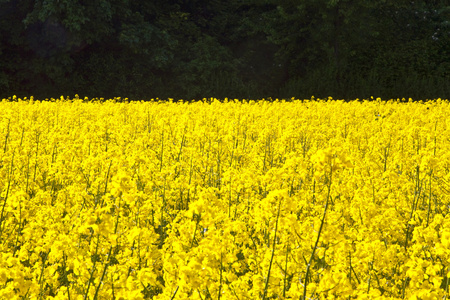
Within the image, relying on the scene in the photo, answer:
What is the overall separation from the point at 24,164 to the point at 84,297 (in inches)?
142

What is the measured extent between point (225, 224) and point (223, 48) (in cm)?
2167

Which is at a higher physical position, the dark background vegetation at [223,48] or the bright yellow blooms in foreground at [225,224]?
the dark background vegetation at [223,48]

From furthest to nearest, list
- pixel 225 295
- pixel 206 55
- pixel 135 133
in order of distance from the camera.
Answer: pixel 206 55
pixel 135 133
pixel 225 295

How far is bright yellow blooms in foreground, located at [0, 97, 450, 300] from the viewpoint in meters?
2.66

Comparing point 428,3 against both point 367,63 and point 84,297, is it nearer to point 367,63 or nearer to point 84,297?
point 367,63

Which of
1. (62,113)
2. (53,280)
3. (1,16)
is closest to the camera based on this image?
(53,280)

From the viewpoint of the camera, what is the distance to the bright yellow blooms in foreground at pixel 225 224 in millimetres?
2658

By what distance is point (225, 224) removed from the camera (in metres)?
3.11

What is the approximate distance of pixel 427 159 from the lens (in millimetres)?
3812

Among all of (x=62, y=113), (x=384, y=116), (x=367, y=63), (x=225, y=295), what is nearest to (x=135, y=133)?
(x=62, y=113)

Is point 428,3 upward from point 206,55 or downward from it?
upward

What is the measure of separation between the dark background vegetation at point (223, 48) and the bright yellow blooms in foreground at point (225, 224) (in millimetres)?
11855

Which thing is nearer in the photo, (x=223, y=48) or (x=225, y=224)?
(x=225, y=224)

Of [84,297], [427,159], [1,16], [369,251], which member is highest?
[1,16]
